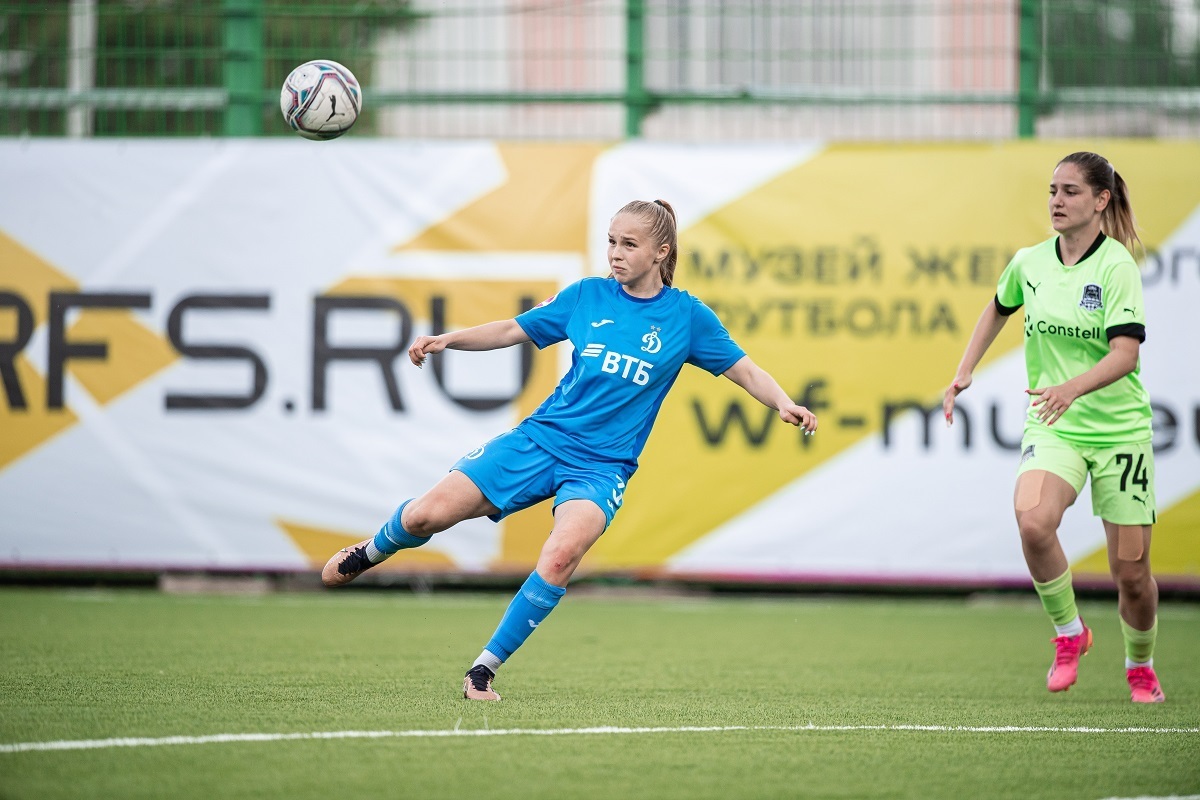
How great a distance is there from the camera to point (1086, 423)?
225 inches

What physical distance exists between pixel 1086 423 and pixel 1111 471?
0.21m

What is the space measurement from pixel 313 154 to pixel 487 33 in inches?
57.9

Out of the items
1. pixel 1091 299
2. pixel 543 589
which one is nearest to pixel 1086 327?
pixel 1091 299

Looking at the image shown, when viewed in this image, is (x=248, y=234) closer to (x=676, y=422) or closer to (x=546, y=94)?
(x=546, y=94)

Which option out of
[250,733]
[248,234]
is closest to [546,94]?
[248,234]

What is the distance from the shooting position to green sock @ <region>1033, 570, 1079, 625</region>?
18.9 ft

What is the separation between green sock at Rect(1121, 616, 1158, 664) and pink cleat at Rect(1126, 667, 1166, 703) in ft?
0.15

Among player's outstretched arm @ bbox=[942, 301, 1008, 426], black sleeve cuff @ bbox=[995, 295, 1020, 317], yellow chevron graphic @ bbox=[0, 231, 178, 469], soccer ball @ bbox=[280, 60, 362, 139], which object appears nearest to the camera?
player's outstretched arm @ bbox=[942, 301, 1008, 426]

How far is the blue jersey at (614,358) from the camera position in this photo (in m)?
5.41

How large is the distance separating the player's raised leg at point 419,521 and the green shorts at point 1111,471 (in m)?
2.22

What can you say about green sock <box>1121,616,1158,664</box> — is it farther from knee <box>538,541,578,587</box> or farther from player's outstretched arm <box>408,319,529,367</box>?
player's outstretched arm <box>408,319,529,367</box>

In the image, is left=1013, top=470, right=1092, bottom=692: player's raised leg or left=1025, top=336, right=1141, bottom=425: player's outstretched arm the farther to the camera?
left=1013, top=470, right=1092, bottom=692: player's raised leg

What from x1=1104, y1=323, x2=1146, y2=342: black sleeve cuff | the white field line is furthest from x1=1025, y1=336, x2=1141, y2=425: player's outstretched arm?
the white field line

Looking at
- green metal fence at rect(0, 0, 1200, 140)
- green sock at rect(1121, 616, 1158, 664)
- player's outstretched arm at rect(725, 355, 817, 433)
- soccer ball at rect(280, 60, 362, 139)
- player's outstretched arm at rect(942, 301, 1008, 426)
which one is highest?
green metal fence at rect(0, 0, 1200, 140)
